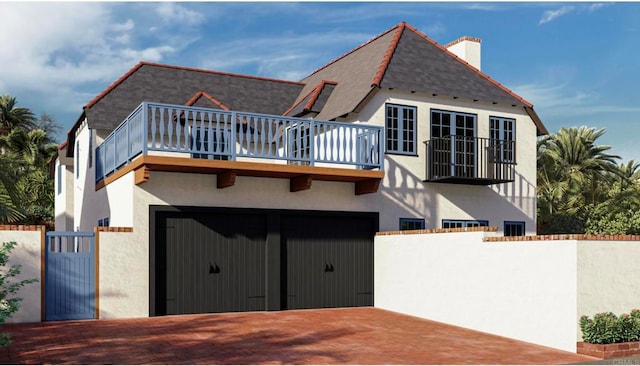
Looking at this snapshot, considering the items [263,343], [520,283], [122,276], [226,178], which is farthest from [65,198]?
[520,283]

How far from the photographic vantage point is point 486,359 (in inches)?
400

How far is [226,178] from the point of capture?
15008mm

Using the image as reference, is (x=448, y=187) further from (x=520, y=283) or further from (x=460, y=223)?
(x=520, y=283)

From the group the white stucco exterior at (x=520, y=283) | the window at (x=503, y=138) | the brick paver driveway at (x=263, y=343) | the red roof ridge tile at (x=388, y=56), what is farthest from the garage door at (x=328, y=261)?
the window at (x=503, y=138)

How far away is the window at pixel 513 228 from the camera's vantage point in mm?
19766

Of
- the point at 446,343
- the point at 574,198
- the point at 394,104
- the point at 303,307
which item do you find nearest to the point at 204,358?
the point at 446,343

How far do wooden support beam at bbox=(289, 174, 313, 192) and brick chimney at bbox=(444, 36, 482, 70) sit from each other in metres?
9.34

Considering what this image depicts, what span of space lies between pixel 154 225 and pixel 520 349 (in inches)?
338

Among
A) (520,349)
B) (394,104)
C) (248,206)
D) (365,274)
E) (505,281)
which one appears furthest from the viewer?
(394,104)

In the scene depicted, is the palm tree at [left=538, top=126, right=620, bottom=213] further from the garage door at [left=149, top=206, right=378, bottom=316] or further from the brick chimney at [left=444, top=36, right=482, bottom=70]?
the garage door at [left=149, top=206, right=378, bottom=316]

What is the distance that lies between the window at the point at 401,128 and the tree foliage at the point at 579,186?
404 inches

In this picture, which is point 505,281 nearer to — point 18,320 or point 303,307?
point 303,307

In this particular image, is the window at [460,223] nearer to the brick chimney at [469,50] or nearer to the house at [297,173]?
the house at [297,173]

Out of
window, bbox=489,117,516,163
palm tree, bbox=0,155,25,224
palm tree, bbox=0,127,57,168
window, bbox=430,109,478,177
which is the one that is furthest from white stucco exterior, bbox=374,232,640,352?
palm tree, bbox=0,127,57,168
